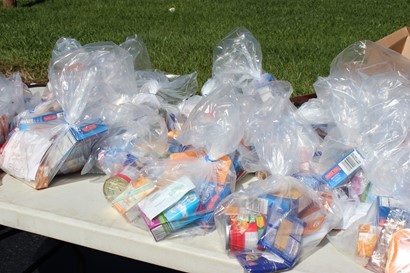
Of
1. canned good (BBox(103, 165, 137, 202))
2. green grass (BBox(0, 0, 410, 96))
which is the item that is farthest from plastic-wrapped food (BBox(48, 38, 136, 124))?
green grass (BBox(0, 0, 410, 96))

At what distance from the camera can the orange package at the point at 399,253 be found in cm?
115

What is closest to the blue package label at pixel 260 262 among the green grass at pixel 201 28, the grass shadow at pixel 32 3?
the green grass at pixel 201 28

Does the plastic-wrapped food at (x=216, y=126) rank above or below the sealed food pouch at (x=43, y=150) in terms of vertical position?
above

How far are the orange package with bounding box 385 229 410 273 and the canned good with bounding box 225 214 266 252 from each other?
0.90 feet

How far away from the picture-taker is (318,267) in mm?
1234

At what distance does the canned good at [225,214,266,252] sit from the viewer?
1244 mm

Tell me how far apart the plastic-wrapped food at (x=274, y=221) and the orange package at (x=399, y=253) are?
7.1 inches

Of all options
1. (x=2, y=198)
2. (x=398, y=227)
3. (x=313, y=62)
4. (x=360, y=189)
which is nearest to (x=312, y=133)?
(x=360, y=189)

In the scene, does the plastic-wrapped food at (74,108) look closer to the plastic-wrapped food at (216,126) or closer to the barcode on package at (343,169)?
the plastic-wrapped food at (216,126)

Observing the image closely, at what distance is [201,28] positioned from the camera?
18.5 ft

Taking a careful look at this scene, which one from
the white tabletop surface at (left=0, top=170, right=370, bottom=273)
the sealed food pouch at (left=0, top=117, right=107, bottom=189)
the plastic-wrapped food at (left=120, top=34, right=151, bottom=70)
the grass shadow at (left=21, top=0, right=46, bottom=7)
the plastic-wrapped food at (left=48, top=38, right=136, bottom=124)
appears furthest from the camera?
the grass shadow at (left=21, top=0, right=46, bottom=7)

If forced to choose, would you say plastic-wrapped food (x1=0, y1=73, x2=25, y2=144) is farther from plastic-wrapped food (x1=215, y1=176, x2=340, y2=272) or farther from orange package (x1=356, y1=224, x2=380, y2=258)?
orange package (x1=356, y1=224, x2=380, y2=258)

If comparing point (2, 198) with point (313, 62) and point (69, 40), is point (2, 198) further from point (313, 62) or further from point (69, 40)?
point (313, 62)

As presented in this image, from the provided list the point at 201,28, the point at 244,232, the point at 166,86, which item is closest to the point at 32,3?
the point at 201,28
